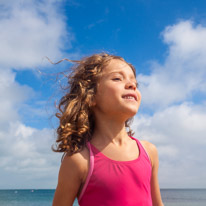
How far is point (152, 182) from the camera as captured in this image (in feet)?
8.84

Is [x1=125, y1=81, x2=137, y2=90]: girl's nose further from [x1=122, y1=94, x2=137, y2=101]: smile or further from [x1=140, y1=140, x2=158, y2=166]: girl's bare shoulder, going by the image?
[x1=140, y1=140, x2=158, y2=166]: girl's bare shoulder

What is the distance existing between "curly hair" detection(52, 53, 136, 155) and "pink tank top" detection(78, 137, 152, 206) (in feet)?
0.66

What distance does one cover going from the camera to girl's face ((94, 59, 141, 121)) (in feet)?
8.13

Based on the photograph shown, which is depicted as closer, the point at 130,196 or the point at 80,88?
the point at 130,196

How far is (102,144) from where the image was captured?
8.18 ft

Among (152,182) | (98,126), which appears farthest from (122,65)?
(152,182)

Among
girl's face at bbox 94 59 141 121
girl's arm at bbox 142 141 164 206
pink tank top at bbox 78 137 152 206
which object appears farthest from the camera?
girl's arm at bbox 142 141 164 206

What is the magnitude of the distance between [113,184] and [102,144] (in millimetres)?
413

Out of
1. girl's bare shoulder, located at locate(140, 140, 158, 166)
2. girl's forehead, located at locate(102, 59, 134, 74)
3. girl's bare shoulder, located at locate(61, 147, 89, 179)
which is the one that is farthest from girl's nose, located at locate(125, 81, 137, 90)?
girl's bare shoulder, located at locate(61, 147, 89, 179)

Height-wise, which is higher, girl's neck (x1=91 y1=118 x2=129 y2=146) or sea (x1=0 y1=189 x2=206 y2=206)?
sea (x1=0 y1=189 x2=206 y2=206)

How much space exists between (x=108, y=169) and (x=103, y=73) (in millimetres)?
1002

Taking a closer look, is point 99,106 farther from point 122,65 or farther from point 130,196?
point 130,196

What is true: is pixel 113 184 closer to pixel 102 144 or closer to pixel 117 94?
pixel 102 144

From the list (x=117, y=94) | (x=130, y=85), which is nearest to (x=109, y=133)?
(x=117, y=94)
